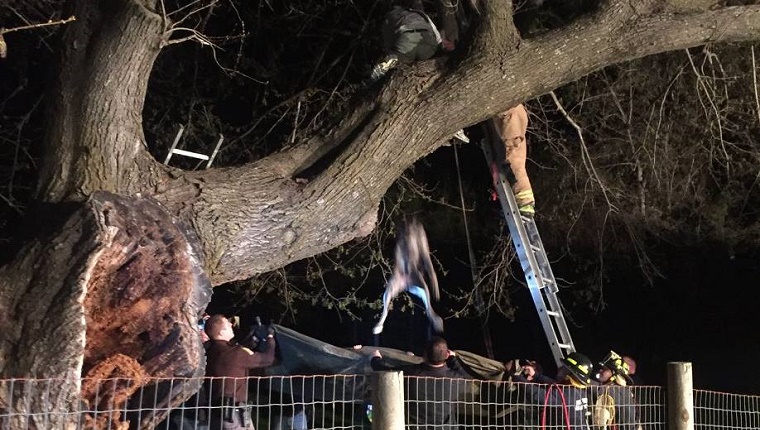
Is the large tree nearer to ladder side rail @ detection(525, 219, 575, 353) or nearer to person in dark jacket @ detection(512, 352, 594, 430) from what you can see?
person in dark jacket @ detection(512, 352, 594, 430)

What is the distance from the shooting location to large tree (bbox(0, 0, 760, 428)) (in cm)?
405

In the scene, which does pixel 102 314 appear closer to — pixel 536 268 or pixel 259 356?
pixel 259 356

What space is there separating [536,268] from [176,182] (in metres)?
3.55

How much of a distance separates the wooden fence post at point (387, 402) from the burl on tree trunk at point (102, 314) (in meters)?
0.98

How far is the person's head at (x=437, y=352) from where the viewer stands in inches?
260

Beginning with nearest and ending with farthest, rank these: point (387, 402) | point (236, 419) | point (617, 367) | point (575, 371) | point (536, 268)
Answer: point (387, 402) < point (236, 419) < point (575, 371) < point (617, 367) < point (536, 268)

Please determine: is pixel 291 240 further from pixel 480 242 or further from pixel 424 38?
pixel 480 242

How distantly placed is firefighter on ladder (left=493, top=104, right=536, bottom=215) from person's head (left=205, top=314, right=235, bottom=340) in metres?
2.81

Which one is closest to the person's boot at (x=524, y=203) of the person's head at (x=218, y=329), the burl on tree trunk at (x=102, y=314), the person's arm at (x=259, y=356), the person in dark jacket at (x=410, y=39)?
the person in dark jacket at (x=410, y=39)

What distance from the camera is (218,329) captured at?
6.45 m


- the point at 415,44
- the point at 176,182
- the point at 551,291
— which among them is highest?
the point at 415,44

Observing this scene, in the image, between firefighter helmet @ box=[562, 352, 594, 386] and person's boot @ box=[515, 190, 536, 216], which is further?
person's boot @ box=[515, 190, 536, 216]

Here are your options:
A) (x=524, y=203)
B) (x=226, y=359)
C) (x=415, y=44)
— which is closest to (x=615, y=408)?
(x=524, y=203)

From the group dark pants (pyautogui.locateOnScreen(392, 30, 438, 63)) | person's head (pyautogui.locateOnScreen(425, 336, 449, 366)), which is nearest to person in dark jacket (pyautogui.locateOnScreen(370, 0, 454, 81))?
dark pants (pyautogui.locateOnScreen(392, 30, 438, 63))
